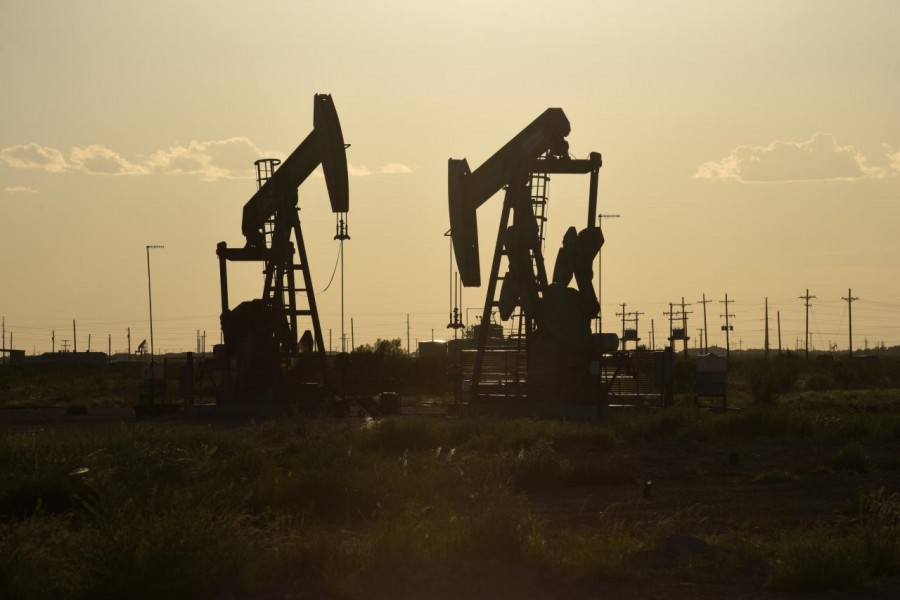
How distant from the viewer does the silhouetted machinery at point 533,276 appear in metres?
30.1

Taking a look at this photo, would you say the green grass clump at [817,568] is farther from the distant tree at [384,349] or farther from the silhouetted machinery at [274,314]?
the distant tree at [384,349]

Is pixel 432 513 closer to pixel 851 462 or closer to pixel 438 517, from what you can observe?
pixel 438 517

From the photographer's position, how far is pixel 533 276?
106ft

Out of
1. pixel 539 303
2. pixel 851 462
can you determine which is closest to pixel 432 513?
pixel 851 462

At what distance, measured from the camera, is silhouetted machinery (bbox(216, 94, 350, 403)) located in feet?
117

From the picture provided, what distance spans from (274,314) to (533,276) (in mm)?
7902

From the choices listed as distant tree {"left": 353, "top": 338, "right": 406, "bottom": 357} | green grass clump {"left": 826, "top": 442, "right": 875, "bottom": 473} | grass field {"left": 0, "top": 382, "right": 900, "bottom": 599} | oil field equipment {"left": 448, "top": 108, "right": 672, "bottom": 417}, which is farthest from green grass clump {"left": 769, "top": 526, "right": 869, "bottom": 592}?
distant tree {"left": 353, "top": 338, "right": 406, "bottom": 357}

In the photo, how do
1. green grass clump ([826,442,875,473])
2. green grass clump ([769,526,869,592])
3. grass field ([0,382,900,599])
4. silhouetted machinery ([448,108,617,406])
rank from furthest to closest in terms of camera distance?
silhouetted machinery ([448,108,617,406]) < green grass clump ([826,442,875,473]) < green grass clump ([769,526,869,592]) < grass field ([0,382,900,599])

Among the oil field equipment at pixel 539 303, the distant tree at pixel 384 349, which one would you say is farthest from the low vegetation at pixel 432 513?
the distant tree at pixel 384 349

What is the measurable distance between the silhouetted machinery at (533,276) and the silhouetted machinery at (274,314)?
4.53 meters

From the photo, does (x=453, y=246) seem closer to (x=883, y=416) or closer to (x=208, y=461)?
(x=883, y=416)

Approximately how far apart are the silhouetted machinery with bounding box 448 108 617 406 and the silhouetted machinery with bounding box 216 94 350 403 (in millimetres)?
4531

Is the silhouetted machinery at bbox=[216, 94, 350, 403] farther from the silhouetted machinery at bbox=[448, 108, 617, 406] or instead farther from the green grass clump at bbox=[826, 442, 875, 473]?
the green grass clump at bbox=[826, 442, 875, 473]

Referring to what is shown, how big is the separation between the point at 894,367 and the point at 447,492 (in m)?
65.7
